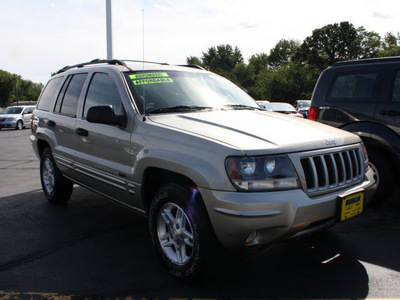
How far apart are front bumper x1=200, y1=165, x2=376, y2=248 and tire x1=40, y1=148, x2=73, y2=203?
314 cm

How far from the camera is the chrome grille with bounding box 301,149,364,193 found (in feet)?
9.05

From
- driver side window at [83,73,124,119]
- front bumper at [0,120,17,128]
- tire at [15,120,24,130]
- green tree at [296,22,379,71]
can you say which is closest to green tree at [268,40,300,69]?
green tree at [296,22,379,71]

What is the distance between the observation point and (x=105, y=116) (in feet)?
11.0

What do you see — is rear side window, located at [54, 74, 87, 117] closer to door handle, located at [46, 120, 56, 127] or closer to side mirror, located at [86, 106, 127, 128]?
door handle, located at [46, 120, 56, 127]

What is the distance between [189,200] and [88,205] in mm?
2962

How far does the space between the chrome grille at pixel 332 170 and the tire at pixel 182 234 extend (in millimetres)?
827

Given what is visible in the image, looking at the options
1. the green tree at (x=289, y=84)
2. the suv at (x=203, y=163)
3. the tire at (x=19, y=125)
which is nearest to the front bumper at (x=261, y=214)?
the suv at (x=203, y=163)

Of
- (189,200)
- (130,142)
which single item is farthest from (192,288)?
(130,142)

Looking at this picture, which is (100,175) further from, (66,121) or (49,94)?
(49,94)

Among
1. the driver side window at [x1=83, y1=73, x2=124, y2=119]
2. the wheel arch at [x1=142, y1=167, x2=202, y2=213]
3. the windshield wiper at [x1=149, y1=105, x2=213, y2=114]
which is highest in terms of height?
the driver side window at [x1=83, y1=73, x2=124, y2=119]

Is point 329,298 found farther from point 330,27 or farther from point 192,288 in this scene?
point 330,27

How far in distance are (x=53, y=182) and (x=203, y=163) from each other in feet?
10.9

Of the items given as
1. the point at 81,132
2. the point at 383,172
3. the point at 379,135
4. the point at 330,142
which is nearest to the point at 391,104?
the point at 379,135

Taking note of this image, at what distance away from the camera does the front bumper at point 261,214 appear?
2525mm
